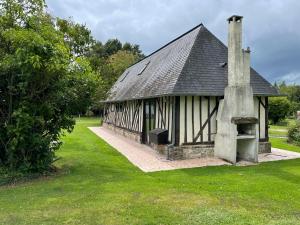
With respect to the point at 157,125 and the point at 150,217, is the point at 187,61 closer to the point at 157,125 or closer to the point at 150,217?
the point at 157,125

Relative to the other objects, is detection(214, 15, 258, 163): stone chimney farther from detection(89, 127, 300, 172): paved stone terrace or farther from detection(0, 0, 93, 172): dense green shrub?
detection(0, 0, 93, 172): dense green shrub

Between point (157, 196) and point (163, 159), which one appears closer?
point (157, 196)

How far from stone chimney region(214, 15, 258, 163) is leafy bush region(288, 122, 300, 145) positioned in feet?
19.8

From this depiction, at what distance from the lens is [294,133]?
1577 centimetres

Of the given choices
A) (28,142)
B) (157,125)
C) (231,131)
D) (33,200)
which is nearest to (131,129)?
(157,125)

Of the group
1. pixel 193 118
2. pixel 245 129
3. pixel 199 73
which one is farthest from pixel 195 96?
pixel 245 129

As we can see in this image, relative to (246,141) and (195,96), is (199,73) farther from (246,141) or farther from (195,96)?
(246,141)

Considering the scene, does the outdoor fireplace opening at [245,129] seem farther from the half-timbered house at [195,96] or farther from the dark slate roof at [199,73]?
the dark slate roof at [199,73]

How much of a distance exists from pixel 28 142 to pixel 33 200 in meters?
2.51

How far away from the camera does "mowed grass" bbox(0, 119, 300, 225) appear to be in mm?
5090

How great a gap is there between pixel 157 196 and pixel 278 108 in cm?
2516

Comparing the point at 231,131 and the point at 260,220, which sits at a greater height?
the point at 231,131

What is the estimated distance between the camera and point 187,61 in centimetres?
1188

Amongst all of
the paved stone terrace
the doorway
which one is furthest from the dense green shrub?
the doorway
